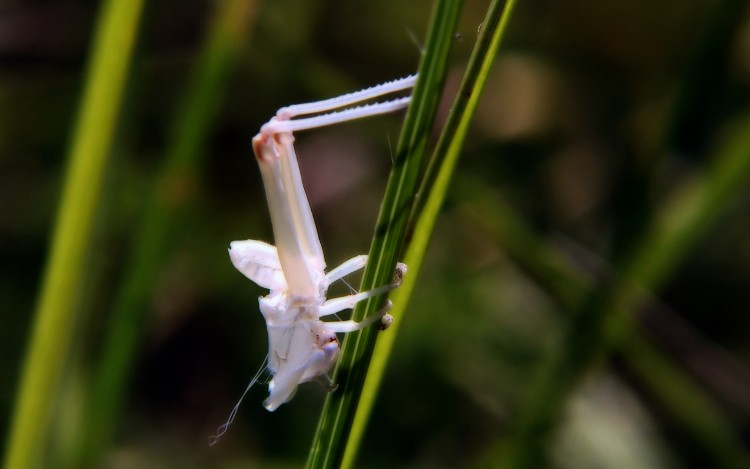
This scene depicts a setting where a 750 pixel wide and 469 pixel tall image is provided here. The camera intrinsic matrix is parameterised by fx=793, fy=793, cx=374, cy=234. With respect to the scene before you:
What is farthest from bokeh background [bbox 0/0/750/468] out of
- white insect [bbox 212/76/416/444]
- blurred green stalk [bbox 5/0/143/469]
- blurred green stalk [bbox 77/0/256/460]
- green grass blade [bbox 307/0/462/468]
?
green grass blade [bbox 307/0/462/468]

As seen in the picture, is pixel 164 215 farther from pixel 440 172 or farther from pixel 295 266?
pixel 440 172

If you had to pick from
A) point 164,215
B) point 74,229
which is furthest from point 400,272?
point 164,215

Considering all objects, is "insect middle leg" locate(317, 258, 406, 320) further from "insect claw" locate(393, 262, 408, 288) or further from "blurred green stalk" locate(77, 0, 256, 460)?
"blurred green stalk" locate(77, 0, 256, 460)

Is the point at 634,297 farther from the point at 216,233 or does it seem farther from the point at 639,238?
the point at 216,233

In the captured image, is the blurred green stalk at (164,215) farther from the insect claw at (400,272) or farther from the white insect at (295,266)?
the insect claw at (400,272)

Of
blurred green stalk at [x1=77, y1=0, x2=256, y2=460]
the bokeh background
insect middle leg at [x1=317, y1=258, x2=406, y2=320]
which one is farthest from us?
the bokeh background
